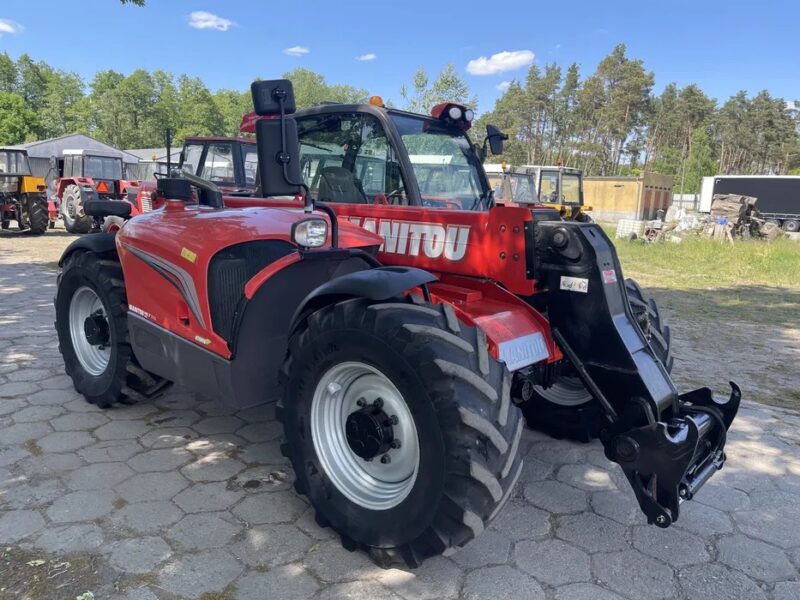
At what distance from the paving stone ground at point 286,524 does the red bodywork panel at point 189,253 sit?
80cm

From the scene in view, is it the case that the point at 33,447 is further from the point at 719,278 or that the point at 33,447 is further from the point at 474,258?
the point at 719,278

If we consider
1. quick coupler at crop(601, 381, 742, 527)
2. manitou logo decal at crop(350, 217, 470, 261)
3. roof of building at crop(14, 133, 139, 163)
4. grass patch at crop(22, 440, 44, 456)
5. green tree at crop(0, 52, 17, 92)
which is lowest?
grass patch at crop(22, 440, 44, 456)

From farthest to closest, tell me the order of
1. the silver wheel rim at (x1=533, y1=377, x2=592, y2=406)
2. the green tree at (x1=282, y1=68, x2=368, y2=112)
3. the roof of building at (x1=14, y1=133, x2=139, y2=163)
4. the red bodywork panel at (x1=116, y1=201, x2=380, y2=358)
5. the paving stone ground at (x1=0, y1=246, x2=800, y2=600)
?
the green tree at (x1=282, y1=68, x2=368, y2=112), the roof of building at (x1=14, y1=133, x2=139, y2=163), the silver wheel rim at (x1=533, y1=377, x2=592, y2=406), the red bodywork panel at (x1=116, y1=201, x2=380, y2=358), the paving stone ground at (x1=0, y1=246, x2=800, y2=600)

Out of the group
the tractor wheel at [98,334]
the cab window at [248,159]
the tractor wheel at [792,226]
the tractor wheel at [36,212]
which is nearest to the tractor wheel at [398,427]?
the tractor wheel at [98,334]

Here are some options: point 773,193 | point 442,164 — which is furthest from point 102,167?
point 773,193

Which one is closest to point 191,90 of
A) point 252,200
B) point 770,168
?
point 770,168

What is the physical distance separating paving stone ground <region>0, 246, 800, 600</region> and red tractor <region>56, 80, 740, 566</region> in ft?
0.99

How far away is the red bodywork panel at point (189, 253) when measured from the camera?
10.0 feet

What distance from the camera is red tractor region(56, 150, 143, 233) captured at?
15977 mm

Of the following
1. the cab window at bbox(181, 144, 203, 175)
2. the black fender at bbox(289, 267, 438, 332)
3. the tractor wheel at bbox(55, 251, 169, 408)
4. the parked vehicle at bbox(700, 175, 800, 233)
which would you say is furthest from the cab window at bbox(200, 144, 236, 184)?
the parked vehicle at bbox(700, 175, 800, 233)

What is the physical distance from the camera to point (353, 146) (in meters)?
3.93

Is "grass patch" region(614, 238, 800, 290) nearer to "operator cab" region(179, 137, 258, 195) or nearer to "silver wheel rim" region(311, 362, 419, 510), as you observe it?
"operator cab" region(179, 137, 258, 195)

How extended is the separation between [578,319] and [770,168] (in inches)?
3011

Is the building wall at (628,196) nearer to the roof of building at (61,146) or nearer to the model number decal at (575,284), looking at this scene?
the model number decal at (575,284)
